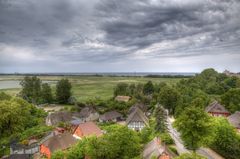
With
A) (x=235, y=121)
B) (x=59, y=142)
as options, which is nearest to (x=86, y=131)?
(x=59, y=142)

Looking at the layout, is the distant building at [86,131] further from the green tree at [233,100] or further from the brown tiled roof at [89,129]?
the green tree at [233,100]

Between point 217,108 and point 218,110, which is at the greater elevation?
point 217,108

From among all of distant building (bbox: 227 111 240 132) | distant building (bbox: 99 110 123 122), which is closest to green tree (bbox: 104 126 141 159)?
distant building (bbox: 227 111 240 132)

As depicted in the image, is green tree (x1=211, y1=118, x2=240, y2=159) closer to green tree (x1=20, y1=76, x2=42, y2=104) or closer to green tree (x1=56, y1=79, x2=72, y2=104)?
green tree (x1=56, y1=79, x2=72, y2=104)

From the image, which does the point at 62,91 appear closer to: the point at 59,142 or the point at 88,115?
the point at 88,115

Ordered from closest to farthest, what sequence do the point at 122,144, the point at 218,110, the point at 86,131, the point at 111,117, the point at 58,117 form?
1. the point at 122,144
2. the point at 86,131
3. the point at 58,117
4. the point at 218,110
5. the point at 111,117

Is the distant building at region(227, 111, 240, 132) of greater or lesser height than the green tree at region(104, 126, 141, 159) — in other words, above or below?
below

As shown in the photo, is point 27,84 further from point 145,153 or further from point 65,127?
point 145,153

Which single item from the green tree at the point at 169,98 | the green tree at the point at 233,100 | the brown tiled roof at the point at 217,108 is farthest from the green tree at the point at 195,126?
the green tree at the point at 169,98
